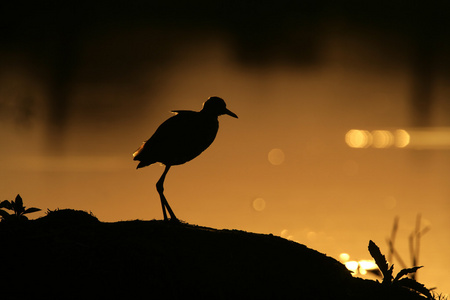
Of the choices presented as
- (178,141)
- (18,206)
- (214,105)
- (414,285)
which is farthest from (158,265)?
(214,105)

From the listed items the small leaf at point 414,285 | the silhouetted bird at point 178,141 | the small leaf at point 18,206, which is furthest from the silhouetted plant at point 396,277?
the small leaf at point 18,206

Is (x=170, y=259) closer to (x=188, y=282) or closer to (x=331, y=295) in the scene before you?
(x=188, y=282)

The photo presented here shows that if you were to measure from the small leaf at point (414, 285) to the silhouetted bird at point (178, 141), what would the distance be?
17.1 feet

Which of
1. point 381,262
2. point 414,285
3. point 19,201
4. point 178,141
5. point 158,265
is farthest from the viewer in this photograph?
point 178,141

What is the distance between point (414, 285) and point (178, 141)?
5.79 metres

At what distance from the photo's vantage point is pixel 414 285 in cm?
1022

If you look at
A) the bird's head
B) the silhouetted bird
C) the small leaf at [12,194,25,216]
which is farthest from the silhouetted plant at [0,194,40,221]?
the bird's head

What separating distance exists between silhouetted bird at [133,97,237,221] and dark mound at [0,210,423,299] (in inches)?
150

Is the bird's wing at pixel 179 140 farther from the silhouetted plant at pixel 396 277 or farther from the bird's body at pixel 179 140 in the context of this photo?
the silhouetted plant at pixel 396 277

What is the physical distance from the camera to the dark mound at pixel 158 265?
8336 millimetres

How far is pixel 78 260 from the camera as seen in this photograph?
8.62 meters

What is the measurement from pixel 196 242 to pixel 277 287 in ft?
4.25

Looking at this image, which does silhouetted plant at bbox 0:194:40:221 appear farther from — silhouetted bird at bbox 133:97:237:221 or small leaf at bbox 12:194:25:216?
silhouetted bird at bbox 133:97:237:221

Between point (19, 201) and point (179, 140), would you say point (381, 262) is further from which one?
point (19, 201)
